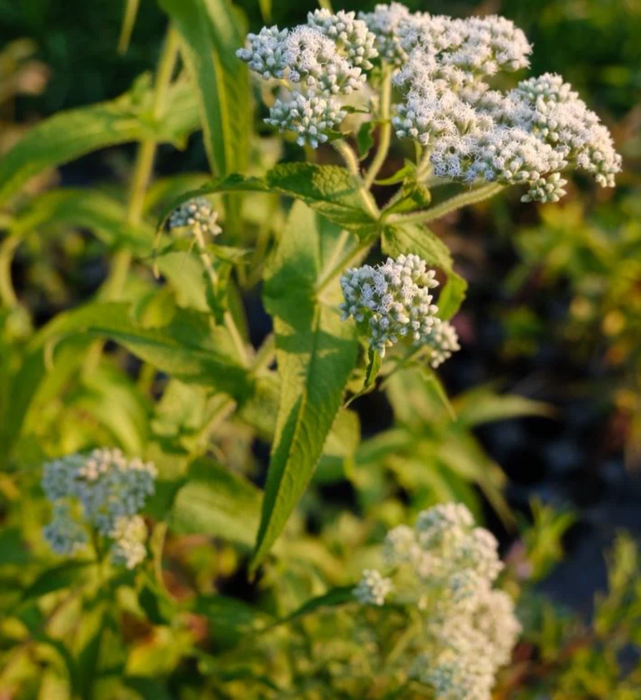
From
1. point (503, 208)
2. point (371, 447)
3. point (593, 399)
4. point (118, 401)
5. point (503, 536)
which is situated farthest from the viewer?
point (503, 208)

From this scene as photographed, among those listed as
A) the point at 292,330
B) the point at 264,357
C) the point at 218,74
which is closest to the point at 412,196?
the point at 292,330

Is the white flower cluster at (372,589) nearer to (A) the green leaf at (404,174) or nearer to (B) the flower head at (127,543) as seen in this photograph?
(B) the flower head at (127,543)

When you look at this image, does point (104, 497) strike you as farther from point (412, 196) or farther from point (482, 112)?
point (482, 112)

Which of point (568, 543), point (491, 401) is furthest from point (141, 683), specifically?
point (568, 543)

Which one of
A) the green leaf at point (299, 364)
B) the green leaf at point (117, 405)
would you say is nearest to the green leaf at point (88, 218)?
the green leaf at point (117, 405)

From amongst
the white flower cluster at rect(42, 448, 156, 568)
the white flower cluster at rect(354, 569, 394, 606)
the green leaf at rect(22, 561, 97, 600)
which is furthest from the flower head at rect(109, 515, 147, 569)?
the white flower cluster at rect(354, 569, 394, 606)

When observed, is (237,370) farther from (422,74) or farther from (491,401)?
(491,401)
